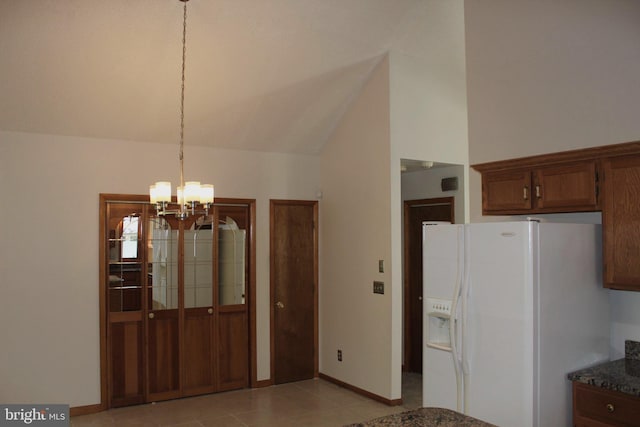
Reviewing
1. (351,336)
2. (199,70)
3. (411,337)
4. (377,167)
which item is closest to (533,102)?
(377,167)

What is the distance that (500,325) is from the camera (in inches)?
130

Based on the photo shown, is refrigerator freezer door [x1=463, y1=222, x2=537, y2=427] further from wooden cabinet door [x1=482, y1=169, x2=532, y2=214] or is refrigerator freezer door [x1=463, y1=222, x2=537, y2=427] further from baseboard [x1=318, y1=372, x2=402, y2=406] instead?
baseboard [x1=318, y1=372, x2=402, y2=406]

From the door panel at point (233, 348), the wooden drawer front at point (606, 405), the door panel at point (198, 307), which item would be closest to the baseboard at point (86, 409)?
the door panel at point (198, 307)

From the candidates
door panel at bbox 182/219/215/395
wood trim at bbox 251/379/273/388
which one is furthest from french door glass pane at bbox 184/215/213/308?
wood trim at bbox 251/379/273/388

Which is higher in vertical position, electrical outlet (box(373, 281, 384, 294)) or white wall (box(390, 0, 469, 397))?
white wall (box(390, 0, 469, 397))

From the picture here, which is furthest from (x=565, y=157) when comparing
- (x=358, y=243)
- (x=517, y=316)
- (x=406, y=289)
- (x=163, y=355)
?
(x=163, y=355)

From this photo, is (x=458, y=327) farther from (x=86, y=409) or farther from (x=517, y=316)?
(x=86, y=409)

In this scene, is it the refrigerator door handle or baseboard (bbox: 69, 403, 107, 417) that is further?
baseboard (bbox: 69, 403, 107, 417)

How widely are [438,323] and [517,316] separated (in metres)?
0.70

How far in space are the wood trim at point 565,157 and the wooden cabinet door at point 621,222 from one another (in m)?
0.05

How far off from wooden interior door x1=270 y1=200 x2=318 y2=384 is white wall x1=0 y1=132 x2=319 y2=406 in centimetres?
153

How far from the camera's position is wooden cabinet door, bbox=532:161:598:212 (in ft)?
11.1

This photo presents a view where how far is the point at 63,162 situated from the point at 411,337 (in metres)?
4.37

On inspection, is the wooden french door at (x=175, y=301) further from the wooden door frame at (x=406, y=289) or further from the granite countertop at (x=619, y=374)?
the granite countertop at (x=619, y=374)
